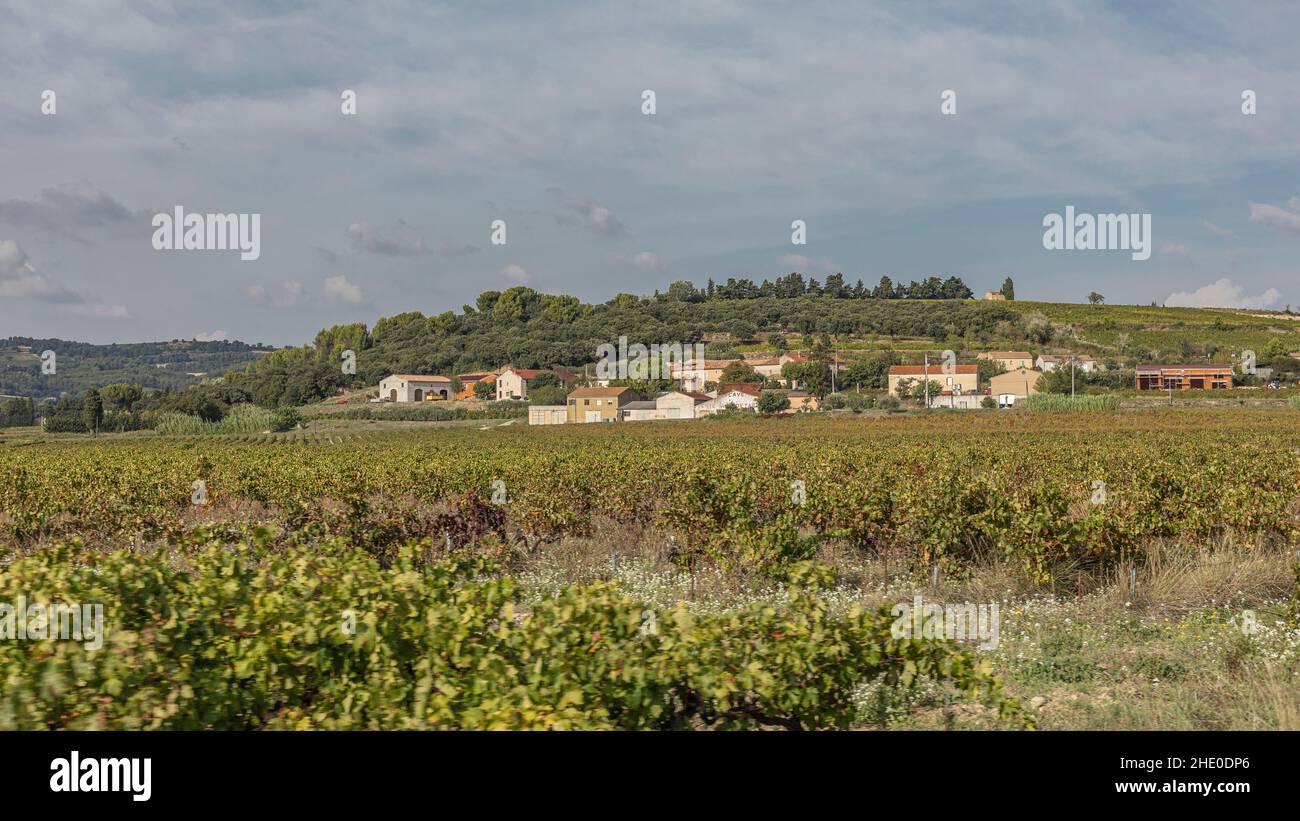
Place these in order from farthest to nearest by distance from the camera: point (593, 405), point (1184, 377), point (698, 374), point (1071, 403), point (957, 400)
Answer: point (698, 374), point (1184, 377), point (957, 400), point (593, 405), point (1071, 403)

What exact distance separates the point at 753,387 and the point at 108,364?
133296 millimetres

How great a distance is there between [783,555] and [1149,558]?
406 centimetres

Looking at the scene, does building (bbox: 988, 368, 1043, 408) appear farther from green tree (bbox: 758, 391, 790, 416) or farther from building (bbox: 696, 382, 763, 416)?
building (bbox: 696, 382, 763, 416)

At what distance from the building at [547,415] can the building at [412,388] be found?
28460 millimetres

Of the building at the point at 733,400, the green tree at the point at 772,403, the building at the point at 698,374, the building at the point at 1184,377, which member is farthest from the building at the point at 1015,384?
the building at the point at 698,374

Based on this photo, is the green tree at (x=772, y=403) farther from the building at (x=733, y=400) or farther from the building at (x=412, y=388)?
the building at (x=412, y=388)

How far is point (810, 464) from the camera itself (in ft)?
50.8

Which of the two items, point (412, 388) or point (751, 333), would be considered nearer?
point (412, 388)

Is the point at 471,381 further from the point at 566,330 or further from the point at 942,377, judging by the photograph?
the point at 942,377

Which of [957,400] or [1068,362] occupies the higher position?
[1068,362]

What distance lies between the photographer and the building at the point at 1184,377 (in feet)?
269

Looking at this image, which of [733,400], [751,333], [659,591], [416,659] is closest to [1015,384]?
[733,400]

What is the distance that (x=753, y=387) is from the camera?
8431cm
